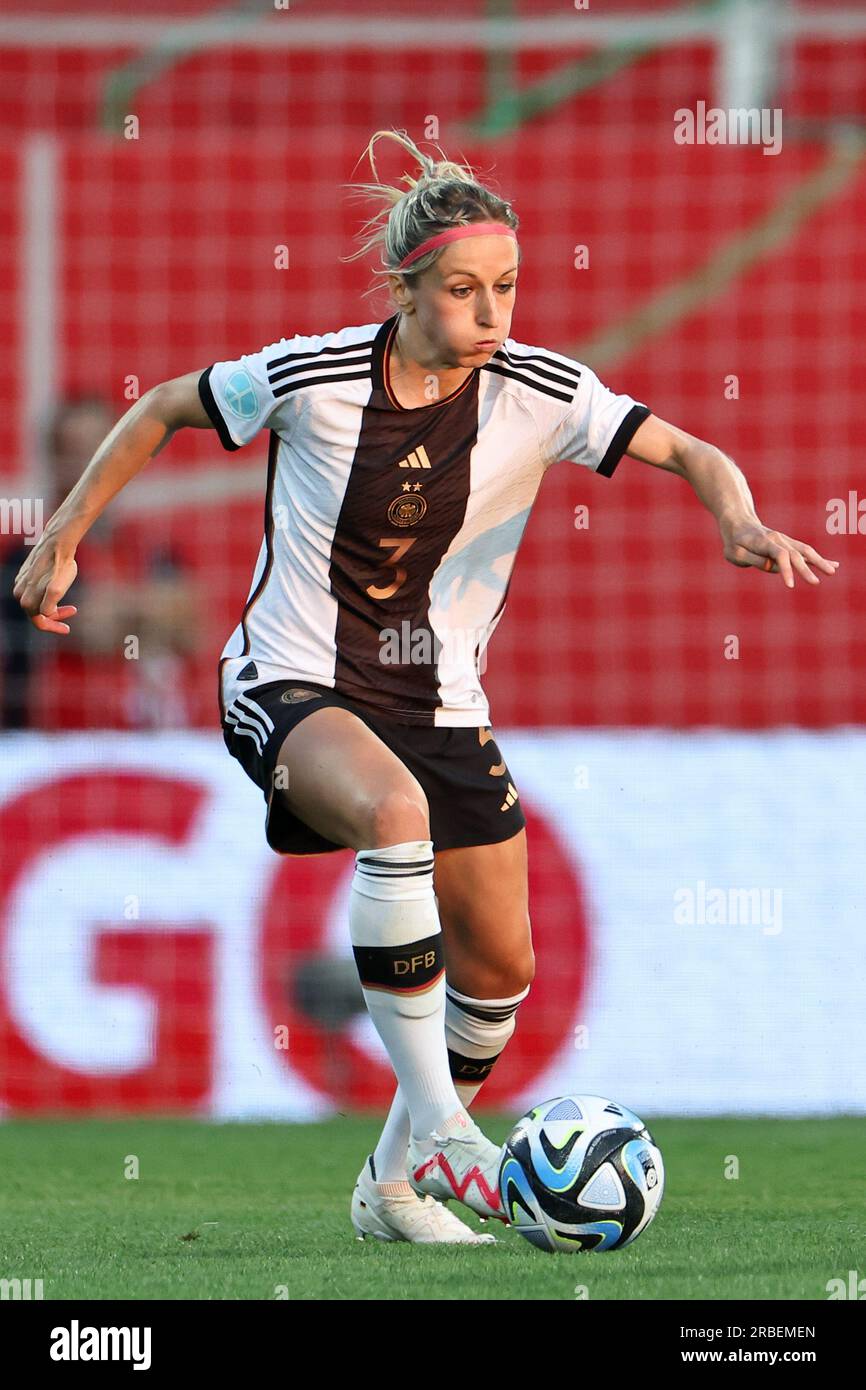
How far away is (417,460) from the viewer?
4977 millimetres

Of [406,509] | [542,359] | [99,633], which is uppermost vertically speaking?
[542,359]

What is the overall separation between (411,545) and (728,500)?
0.71 meters

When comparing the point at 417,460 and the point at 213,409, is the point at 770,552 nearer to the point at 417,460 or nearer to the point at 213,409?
the point at 417,460

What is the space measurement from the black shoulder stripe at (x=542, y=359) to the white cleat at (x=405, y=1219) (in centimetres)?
177

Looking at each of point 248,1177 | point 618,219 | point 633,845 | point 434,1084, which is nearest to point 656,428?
point 434,1084

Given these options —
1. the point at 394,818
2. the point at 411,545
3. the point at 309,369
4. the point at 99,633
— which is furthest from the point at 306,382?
the point at 99,633

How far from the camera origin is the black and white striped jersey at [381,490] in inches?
195

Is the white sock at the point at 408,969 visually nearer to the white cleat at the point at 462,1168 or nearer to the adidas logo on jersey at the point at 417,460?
the white cleat at the point at 462,1168

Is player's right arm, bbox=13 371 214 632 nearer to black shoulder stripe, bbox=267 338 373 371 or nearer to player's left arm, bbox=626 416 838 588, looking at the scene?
black shoulder stripe, bbox=267 338 373 371

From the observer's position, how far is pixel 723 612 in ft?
32.4

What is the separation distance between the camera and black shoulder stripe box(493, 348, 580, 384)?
510 centimetres

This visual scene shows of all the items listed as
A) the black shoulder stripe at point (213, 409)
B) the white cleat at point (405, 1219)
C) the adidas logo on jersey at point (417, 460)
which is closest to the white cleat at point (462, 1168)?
the white cleat at point (405, 1219)

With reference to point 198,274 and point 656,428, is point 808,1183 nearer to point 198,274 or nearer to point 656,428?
point 656,428

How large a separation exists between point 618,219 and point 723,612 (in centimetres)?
196
